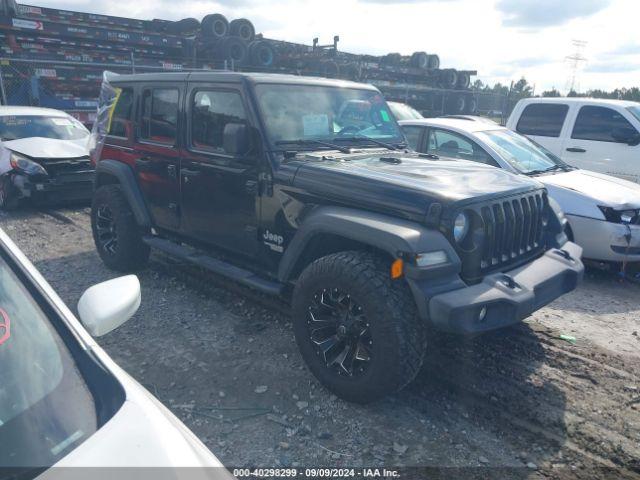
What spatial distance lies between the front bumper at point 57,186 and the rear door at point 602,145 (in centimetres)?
769

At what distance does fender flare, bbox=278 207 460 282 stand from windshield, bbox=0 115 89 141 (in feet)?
23.6

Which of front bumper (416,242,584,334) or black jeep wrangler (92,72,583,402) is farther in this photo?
black jeep wrangler (92,72,583,402)

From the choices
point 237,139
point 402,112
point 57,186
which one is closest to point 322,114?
point 237,139

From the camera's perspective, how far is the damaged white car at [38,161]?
798 cm

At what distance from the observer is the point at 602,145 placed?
7789 millimetres

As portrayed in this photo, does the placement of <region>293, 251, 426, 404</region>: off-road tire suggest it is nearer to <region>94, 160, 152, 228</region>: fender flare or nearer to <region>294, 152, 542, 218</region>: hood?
<region>294, 152, 542, 218</region>: hood

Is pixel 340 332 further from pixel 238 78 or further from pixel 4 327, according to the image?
pixel 238 78

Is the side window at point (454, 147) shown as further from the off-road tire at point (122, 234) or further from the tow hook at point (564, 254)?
the off-road tire at point (122, 234)

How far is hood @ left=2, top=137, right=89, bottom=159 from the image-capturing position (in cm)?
817

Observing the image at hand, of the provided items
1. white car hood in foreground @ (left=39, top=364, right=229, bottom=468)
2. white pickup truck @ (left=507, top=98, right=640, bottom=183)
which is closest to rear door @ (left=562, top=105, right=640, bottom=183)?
white pickup truck @ (left=507, top=98, right=640, bottom=183)

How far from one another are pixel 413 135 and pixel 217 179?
3354 millimetres

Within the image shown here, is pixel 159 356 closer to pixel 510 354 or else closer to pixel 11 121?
pixel 510 354

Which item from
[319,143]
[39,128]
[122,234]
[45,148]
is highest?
[319,143]

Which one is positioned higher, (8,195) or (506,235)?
(506,235)
